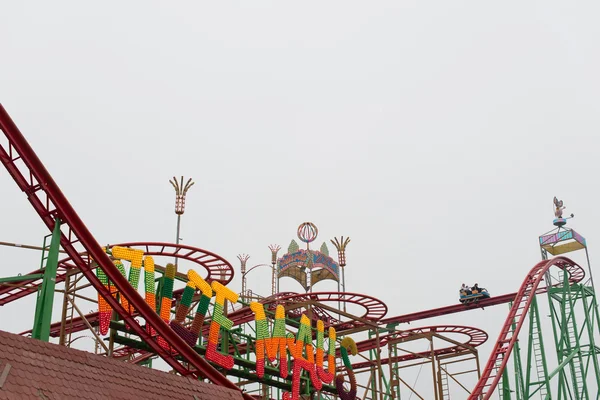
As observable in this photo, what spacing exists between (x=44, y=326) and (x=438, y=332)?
17158mm

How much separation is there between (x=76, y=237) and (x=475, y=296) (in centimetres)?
1782

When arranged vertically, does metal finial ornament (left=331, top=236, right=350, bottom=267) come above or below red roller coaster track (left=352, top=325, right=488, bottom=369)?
above

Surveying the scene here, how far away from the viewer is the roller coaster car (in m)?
27.1

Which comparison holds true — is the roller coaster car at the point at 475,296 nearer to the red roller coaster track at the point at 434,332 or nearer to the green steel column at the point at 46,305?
the red roller coaster track at the point at 434,332

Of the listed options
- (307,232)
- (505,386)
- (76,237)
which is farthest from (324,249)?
(76,237)

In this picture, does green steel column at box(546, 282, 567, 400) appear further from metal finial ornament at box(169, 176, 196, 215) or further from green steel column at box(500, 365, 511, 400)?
metal finial ornament at box(169, 176, 196, 215)

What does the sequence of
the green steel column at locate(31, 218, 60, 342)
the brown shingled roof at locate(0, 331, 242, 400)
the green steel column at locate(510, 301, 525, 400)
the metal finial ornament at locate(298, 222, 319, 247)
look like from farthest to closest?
the metal finial ornament at locate(298, 222, 319, 247), the green steel column at locate(510, 301, 525, 400), the green steel column at locate(31, 218, 60, 342), the brown shingled roof at locate(0, 331, 242, 400)

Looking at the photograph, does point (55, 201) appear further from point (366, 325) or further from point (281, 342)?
point (366, 325)

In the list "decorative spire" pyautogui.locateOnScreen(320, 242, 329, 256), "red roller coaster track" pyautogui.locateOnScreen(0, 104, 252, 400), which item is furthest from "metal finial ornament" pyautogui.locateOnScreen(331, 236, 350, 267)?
"red roller coaster track" pyautogui.locateOnScreen(0, 104, 252, 400)

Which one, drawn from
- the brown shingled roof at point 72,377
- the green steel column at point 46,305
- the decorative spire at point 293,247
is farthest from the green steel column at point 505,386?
the green steel column at point 46,305

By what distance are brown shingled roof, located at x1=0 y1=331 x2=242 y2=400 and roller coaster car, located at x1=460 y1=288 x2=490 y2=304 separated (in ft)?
53.0

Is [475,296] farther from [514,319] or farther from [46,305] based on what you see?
[46,305]

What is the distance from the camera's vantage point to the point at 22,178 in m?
12.5

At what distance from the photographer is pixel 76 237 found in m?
13.1
